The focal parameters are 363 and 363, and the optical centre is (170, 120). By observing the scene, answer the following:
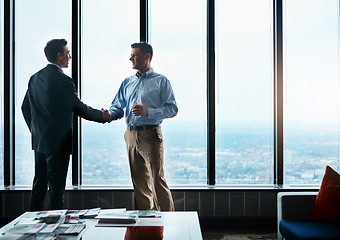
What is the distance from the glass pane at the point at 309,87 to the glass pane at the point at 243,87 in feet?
0.59

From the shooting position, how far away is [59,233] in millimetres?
1829

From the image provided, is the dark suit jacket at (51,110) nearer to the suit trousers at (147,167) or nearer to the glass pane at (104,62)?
the suit trousers at (147,167)

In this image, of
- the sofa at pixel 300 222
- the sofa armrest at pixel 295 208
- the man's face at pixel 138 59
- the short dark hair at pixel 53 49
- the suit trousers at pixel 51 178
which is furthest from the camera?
the man's face at pixel 138 59

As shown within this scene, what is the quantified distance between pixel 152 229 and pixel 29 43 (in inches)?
96.5

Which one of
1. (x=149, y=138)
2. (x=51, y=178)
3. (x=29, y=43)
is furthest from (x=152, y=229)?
(x=29, y=43)

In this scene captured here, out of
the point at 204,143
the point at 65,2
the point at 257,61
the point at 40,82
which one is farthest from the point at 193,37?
the point at 40,82

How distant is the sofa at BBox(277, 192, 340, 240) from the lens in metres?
2.03

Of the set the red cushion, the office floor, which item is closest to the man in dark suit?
the office floor

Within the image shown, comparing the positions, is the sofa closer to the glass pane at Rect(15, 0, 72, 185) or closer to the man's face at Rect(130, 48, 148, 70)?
the man's face at Rect(130, 48, 148, 70)

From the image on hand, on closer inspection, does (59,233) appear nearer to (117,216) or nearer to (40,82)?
(117,216)

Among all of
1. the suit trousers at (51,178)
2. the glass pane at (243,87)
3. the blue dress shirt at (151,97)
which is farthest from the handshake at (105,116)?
the glass pane at (243,87)

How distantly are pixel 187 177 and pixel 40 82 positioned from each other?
1622mm

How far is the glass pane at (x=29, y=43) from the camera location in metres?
3.53

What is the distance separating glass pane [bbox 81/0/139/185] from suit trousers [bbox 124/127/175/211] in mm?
523
